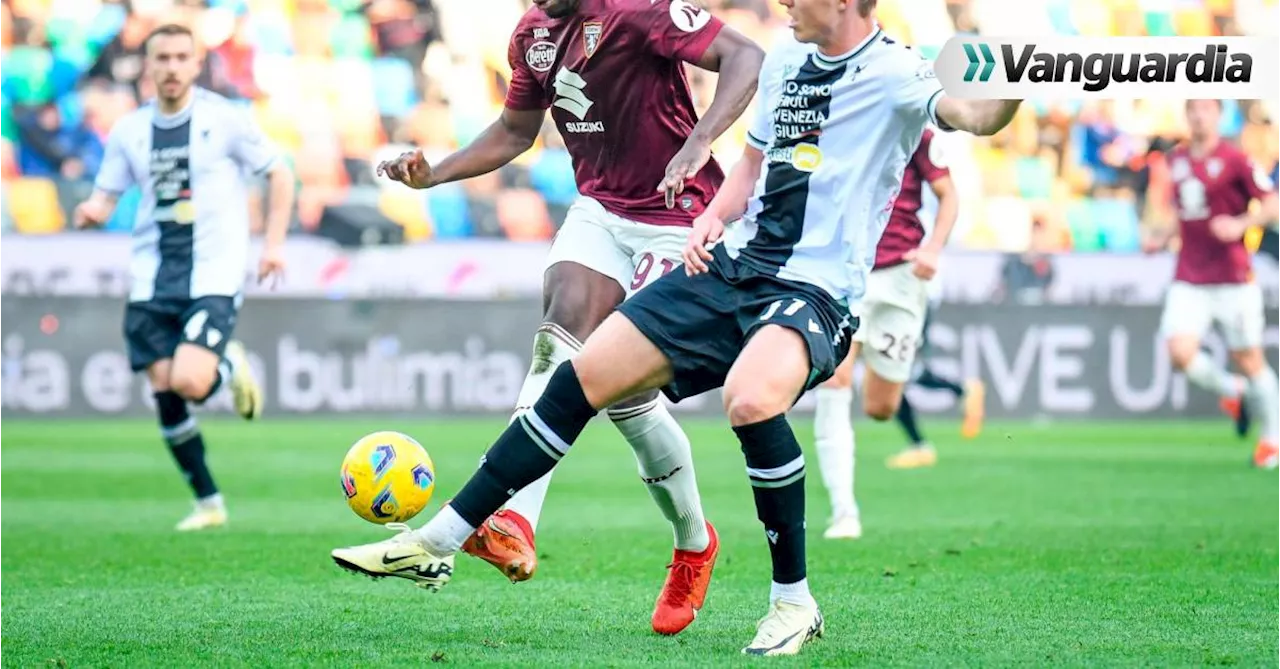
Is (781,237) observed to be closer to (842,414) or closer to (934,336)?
(842,414)

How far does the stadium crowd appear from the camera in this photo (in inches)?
798

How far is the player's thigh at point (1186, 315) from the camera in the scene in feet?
44.9

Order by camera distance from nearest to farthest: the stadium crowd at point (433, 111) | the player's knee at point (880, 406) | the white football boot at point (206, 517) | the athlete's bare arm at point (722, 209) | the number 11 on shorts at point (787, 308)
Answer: the number 11 on shorts at point (787, 308) < the athlete's bare arm at point (722, 209) < the white football boot at point (206, 517) < the player's knee at point (880, 406) < the stadium crowd at point (433, 111)

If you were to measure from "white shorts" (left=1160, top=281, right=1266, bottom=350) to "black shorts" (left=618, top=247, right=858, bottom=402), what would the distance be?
9141 millimetres

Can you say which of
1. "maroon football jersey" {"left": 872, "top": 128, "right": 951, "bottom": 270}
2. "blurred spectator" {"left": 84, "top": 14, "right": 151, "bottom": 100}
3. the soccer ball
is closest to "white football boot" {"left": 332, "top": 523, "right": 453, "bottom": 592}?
the soccer ball

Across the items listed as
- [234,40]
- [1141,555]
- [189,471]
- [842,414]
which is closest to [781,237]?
[1141,555]

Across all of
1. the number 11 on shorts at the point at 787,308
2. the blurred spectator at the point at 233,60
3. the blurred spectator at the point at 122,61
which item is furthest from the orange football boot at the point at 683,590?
the blurred spectator at the point at 233,60

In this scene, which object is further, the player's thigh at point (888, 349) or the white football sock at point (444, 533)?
the player's thigh at point (888, 349)

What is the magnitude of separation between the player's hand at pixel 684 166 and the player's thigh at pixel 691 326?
33 centimetres

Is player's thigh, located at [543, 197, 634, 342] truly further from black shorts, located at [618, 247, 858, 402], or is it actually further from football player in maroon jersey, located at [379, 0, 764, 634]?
black shorts, located at [618, 247, 858, 402]

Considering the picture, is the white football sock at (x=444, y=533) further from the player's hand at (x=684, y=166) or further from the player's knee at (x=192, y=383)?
the player's knee at (x=192, y=383)

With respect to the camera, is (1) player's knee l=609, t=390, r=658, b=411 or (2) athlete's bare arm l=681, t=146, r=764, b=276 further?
(1) player's knee l=609, t=390, r=658, b=411

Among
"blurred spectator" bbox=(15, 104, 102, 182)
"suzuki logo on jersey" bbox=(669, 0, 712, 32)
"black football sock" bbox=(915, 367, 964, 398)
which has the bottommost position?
"black football sock" bbox=(915, 367, 964, 398)

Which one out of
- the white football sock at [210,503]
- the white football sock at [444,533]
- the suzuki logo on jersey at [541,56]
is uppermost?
the suzuki logo on jersey at [541,56]
